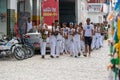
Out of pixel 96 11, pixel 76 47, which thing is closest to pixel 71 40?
pixel 76 47

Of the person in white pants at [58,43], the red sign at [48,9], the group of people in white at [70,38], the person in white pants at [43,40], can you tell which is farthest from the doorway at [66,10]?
the person in white pants at [43,40]

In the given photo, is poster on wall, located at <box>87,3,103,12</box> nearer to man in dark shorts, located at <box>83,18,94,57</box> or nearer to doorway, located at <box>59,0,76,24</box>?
doorway, located at <box>59,0,76,24</box>

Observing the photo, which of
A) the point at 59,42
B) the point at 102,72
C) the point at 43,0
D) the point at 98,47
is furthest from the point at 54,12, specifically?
the point at 102,72

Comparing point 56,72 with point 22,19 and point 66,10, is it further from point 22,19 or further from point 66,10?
point 66,10

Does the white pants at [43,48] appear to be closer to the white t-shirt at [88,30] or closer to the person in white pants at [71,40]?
the person in white pants at [71,40]

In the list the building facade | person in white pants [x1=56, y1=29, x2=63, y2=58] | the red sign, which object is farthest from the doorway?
person in white pants [x1=56, y1=29, x2=63, y2=58]

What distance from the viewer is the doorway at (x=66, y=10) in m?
50.3

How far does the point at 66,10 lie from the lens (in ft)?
172

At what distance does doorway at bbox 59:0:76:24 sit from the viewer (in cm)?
5032

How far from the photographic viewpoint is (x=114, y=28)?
24.1 ft

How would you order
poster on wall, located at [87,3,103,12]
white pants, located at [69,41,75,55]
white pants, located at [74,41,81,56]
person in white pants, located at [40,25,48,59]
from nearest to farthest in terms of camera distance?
person in white pants, located at [40,25,48,59] < white pants, located at [74,41,81,56] < white pants, located at [69,41,75,55] < poster on wall, located at [87,3,103,12]

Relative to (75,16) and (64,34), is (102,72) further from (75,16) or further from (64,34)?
(75,16)

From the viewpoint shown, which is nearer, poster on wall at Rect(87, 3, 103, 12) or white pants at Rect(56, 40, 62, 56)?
white pants at Rect(56, 40, 62, 56)

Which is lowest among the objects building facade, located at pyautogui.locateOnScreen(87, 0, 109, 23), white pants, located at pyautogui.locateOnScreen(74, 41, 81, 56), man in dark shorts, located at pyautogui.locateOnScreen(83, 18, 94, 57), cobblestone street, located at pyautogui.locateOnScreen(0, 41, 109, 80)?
cobblestone street, located at pyautogui.locateOnScreen(0, 41, 109, 80)
